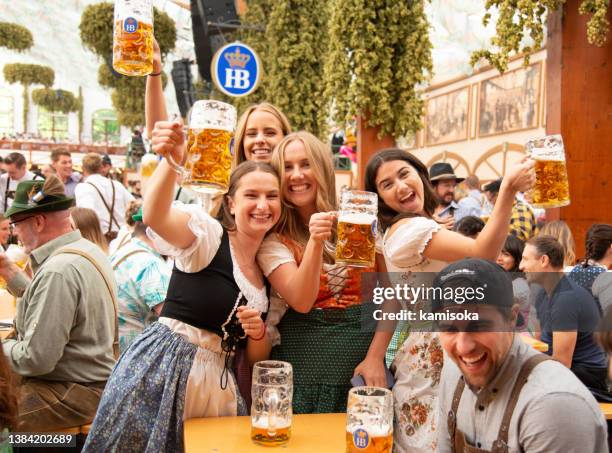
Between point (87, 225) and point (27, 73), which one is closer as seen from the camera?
point (87, 225)

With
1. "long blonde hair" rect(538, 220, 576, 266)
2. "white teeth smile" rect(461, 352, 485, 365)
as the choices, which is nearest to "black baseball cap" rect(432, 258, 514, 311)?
"white teeth smile" rect(461, 352, 485, 365)

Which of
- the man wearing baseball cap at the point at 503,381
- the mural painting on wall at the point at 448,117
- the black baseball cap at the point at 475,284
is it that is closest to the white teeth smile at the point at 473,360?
the man wearing baseball cap at the point at 503,381

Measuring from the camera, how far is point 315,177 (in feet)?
5.80

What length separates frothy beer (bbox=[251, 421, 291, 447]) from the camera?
Result: 1399mm

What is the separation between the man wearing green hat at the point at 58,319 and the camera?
2.13m

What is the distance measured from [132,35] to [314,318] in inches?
34.5

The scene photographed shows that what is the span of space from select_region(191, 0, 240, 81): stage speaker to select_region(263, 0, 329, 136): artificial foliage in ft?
3.05

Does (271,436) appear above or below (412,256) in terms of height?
below

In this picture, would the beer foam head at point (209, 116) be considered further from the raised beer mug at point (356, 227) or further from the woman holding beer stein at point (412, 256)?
the woman holding beer stein at point (412, 256)

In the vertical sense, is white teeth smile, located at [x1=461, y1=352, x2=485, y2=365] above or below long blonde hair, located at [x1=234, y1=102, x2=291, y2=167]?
below

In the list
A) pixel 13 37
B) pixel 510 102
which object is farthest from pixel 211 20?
pixel 13 37

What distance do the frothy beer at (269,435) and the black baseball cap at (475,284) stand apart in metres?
0.55

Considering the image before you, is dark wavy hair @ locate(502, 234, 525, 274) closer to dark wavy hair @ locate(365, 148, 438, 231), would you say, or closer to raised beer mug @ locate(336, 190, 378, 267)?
dark wavy hair @ locate(365, 148, 438, 231)

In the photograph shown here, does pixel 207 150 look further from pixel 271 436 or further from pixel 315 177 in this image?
pixel 271 436
